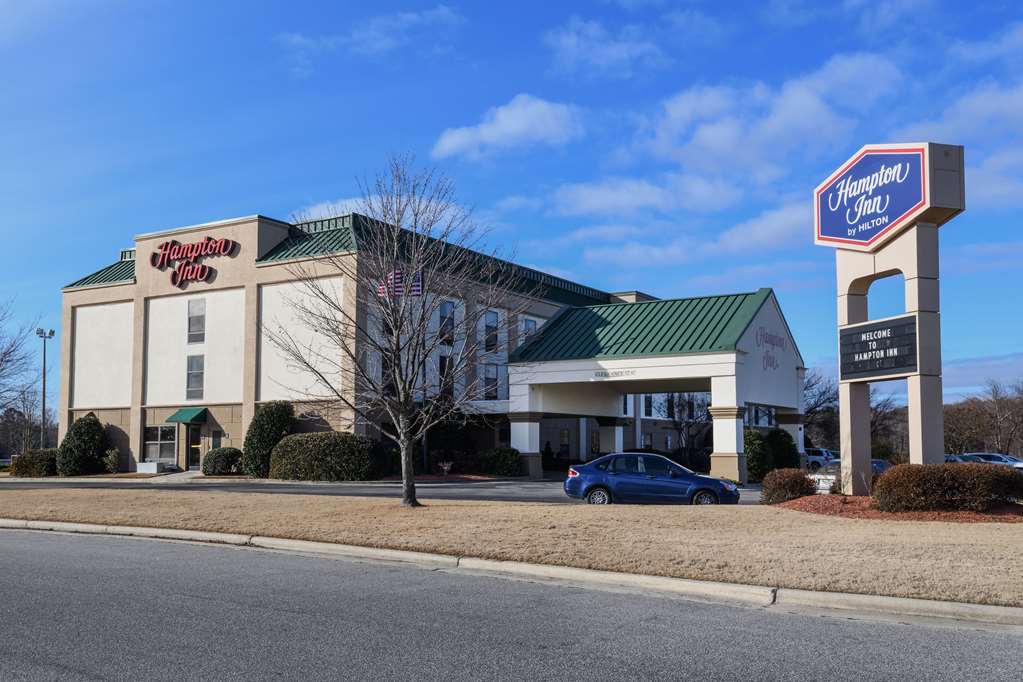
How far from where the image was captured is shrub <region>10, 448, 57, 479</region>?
46.7 meters

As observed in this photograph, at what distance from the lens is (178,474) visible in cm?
4394

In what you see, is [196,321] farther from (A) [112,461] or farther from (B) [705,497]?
(B) [705,497]

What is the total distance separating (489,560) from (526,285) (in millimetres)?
37294

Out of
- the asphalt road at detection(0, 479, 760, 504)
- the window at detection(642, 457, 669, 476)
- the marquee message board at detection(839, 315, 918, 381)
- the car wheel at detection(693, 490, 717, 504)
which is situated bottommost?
the asphalt road at detection(0, 479, 760, 504)

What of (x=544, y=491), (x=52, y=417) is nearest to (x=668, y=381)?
(x=544, y=491)

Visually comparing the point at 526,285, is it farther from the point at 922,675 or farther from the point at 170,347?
the point at 922,675

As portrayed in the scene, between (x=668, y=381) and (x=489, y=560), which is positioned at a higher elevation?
(x=668, y=381)

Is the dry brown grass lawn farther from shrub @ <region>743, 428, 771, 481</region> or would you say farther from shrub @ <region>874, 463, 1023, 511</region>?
shrub @ <region>743, 428, 771, 481</region>

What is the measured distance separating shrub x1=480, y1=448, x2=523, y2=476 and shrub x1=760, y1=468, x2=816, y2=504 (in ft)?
69.0

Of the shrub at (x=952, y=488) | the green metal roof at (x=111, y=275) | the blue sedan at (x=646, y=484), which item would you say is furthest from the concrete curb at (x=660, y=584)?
the green metal roof at (x=111, y=275)

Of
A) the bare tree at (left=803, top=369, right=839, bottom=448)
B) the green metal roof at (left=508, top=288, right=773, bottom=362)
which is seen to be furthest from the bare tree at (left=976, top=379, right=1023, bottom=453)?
the green metal roof at (left=508, top=288, right=773, bottom=362)

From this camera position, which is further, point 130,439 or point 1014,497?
point 130,439

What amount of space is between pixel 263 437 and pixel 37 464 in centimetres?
1439

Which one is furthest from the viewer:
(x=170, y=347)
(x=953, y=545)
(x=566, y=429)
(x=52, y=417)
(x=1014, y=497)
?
(x=52, y=417)
